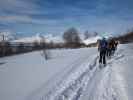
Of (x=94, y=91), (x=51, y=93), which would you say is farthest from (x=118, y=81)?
(x=51, y=93)

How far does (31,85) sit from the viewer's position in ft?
24.6

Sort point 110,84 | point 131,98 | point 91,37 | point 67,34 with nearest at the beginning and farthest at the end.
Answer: point 131,98, point 110,84, point 67,34, point 91,37

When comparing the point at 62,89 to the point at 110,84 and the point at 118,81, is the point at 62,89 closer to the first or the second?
the point at 110,84

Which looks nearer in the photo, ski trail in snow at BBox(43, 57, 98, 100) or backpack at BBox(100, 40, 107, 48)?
ski trail in snow at BBox(43, 57, 98, 100)

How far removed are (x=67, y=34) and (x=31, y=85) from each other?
84.9 metres

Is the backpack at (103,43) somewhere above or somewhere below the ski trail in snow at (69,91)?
above

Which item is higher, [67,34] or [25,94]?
[67,34]

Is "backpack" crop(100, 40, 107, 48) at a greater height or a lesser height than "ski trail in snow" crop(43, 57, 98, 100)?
greater

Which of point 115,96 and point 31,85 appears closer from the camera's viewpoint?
point 115,96

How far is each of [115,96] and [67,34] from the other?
8677 cm

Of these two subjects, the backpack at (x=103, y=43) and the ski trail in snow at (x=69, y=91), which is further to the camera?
the backpack at (x=103, y=43)

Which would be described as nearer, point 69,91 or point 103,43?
point 69,91

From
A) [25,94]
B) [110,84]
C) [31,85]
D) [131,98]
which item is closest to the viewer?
[131,98]

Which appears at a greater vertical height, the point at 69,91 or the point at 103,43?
the point at 103,43
